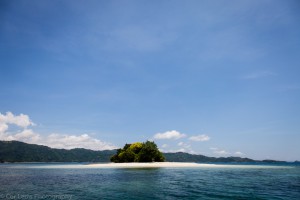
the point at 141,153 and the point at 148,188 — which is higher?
the point at 141,153

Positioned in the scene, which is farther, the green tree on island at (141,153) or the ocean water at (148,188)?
the green tree on island at (141,153)

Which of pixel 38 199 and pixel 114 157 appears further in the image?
pixel 114 157

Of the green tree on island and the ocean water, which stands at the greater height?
the green tree on island

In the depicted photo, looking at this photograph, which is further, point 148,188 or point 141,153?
point 141,153

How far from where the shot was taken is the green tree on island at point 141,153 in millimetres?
97000

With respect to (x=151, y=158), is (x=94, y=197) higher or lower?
lower

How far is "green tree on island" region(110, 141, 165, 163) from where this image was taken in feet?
318

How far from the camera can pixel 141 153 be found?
97.5 m

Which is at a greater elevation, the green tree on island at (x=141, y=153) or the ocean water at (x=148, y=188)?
the green tree on island at (x=141, y=153)

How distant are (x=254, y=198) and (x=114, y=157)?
318 ft

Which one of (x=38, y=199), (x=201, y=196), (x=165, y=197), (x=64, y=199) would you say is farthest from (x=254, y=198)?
(x=38, y=199)

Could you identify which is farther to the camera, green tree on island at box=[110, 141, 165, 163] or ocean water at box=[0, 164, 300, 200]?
green tree on island at box=[110, 141, 165, 163]

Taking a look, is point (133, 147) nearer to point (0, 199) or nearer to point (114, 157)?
point (114, 157)

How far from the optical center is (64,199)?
19.7 m
